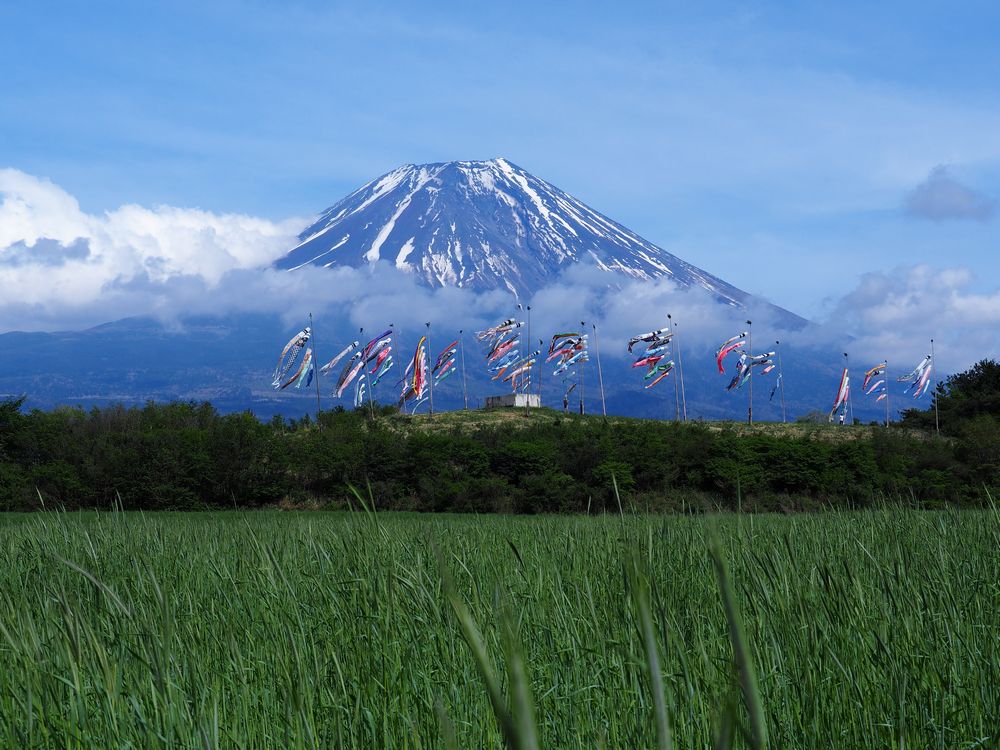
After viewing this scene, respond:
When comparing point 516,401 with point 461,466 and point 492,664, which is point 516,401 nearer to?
point 461,466

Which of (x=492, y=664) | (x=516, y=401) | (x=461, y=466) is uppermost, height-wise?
(x=492, y=664)

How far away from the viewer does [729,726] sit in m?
0.58

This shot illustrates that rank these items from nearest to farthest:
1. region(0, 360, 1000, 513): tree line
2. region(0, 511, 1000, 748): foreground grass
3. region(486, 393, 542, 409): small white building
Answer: region(0, 511, 1000, 748): foreground grass
region(0, 360, 1000, 513): tree line
region(486, 393, 542, 409): small white building

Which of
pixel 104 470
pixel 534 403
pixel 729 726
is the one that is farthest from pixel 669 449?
pixel 534 403

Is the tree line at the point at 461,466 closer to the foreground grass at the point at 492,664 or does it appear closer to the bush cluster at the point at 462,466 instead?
the bush cluster at the point at 462,466

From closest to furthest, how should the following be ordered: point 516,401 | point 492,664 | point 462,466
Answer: point 492,664 → point 462,466 → point 516,401

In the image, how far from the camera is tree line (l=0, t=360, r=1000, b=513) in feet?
73.3

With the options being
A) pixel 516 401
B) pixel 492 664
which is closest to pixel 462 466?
pixel 492 664

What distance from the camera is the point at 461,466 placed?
24500 mm

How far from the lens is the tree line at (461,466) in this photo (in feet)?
73.3

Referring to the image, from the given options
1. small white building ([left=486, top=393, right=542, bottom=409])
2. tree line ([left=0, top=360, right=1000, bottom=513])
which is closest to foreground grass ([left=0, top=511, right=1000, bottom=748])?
tree line ([left=0, top=360, right=1000, bottom=513])

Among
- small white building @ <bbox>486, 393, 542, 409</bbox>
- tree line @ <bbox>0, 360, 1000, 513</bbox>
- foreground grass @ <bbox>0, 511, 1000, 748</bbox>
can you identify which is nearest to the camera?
foreground grass @ <bbox>0, 511, 1000, 748</bbox>

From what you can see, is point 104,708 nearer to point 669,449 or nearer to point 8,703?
point 8,703

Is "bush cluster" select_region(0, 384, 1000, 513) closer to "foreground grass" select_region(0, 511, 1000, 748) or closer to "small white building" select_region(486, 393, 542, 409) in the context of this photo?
"foreground grass" select_region(0, 511, 1000, 748)
